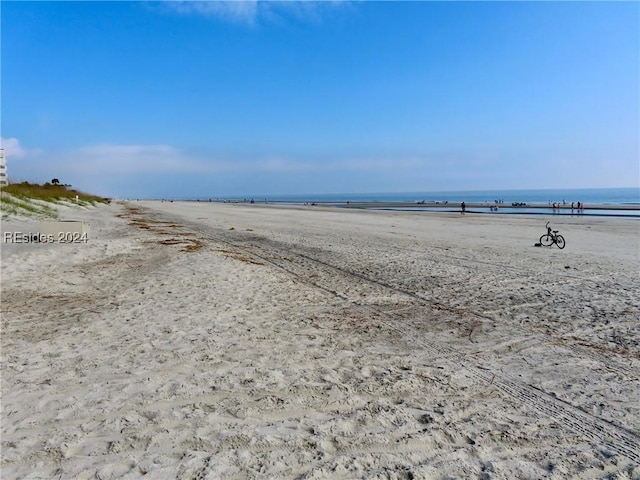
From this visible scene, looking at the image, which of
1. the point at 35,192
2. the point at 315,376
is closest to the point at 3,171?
the point at 35,192

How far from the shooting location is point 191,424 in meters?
3.70

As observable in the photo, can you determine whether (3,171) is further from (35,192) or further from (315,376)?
(315,376)

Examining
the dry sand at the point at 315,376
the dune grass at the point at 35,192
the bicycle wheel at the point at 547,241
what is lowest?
the dry sand at the point at 315,376

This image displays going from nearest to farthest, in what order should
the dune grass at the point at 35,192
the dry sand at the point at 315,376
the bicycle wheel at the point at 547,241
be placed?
the dry sand at the point at 315,376, the bicycle wheel at the point at 547,241, the dune grass at the point at 35,192

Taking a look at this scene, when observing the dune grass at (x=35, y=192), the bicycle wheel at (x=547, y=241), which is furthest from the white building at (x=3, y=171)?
the bicycle wheel at (x=547, y=241)

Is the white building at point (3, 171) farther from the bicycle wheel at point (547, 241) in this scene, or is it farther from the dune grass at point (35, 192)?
the bicycle wheel at point (547, 241)

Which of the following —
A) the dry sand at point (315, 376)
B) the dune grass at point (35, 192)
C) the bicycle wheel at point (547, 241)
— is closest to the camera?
the dry sand at point (315, 376)

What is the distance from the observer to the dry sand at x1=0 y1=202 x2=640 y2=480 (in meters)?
3.26

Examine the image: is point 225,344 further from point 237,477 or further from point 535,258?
point 535,258

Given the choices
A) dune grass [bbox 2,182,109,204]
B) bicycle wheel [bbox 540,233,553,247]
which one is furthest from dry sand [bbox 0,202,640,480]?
dune grass [bbox 2,182,109,204]

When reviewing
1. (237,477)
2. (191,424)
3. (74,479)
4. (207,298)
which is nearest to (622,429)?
(237,477)

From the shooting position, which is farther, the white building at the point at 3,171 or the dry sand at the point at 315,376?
the white building at the point at 3,171

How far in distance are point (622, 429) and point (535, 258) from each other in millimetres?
11243

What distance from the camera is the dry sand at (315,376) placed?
326cm
